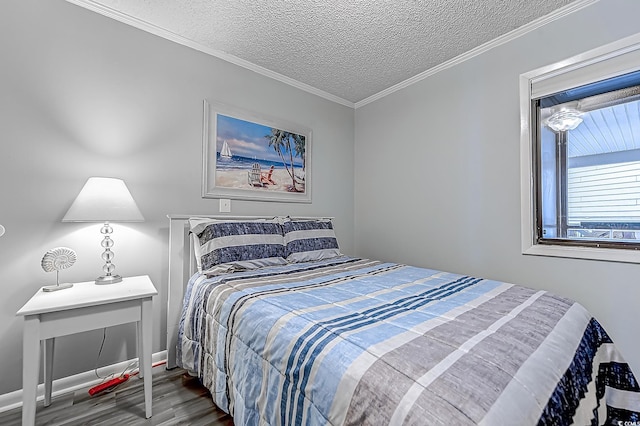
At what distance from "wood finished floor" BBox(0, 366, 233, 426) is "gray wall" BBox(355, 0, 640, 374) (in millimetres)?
2110

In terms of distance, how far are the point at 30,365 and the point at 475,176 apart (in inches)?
118

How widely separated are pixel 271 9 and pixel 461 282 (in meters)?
2.16

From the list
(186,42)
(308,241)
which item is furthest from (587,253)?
(186,42)

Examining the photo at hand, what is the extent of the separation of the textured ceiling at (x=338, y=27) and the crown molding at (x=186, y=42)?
0.05 ft

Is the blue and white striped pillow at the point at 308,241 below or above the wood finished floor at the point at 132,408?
above

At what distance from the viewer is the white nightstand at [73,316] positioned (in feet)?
3.99

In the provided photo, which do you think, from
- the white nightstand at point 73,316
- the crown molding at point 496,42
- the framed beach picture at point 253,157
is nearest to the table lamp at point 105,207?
the white nightstand at point 73,316

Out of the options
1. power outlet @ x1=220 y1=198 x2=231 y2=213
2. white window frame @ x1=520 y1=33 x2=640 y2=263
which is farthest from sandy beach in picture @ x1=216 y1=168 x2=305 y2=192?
white window frame @ x1=520 y1=33 x2=640 y2=263

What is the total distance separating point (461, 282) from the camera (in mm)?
1702

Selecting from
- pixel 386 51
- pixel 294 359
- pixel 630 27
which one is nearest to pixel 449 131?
pixel 386 51

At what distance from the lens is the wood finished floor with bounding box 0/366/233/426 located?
57.2 inches

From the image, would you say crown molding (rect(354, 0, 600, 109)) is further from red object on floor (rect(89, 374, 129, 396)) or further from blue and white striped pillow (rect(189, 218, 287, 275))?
red object on floor (rect(89, 374, 129, 396))

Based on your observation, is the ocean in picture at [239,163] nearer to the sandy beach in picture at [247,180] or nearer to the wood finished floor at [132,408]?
the sandy beach in picture at [247,180]

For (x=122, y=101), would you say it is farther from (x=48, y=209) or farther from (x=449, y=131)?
(x=449, y=131)
